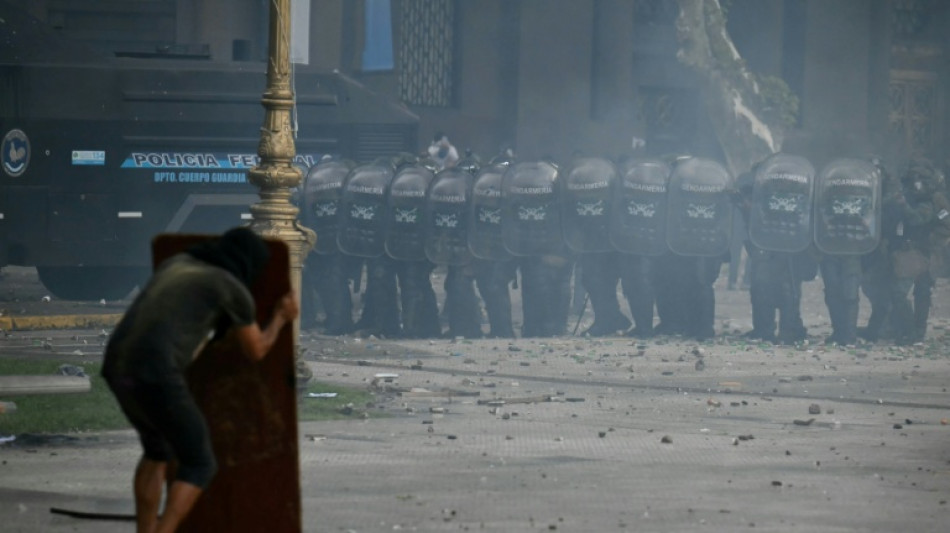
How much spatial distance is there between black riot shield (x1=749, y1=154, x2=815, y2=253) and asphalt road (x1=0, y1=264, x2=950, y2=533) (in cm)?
126

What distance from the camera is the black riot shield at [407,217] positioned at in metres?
18.3

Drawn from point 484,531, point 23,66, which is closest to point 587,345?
point 23,66

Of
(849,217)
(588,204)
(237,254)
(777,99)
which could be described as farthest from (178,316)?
(777,99)

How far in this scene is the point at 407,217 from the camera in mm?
18312

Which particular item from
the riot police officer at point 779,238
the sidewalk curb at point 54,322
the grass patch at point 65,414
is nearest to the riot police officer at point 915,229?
the riot police officer at point 779,238

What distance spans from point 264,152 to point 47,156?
345 inches

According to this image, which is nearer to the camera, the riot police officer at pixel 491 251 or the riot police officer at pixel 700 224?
the riot police officer at pixel 700 224

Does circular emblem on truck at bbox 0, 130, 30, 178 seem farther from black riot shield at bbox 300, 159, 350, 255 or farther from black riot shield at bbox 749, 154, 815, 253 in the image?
black riot shield at bbox 749, 154, 815, 253

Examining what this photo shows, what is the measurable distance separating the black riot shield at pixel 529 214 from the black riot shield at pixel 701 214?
1.19 metres

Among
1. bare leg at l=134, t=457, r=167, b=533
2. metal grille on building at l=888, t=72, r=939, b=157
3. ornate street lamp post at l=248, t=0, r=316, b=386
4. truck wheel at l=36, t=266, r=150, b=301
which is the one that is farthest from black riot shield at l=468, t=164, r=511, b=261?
metal grille on building at l=888, t=72, r=939, b=157

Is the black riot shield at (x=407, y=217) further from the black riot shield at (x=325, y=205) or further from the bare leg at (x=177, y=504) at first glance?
the bare leg at (x=177, y=504)

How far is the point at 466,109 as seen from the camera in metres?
32.1

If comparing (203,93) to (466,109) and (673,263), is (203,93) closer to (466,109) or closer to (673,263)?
(673,263)

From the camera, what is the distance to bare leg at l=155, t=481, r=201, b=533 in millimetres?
6758
